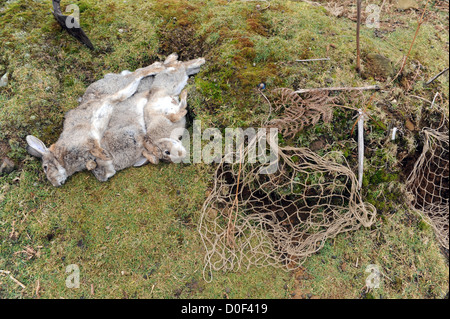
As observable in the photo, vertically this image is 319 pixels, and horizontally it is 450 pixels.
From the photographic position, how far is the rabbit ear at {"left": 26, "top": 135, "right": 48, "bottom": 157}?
4.72m

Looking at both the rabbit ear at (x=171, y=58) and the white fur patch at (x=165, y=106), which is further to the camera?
the rabbit ear at (x=171, y=58)

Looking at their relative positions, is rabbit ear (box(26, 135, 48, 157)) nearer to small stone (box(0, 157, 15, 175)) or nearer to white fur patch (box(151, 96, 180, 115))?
small stone (box(0, 157, 15, 175))

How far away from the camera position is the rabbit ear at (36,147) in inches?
186

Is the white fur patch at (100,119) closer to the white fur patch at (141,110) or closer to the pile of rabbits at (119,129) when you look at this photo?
the pile of rabbits at (119,129)

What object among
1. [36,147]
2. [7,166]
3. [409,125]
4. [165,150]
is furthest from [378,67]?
[7,166]

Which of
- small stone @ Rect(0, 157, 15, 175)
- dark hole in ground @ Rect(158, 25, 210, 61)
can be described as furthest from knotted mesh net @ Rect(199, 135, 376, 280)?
small stone @ Rect(0, 157, 15, 175)

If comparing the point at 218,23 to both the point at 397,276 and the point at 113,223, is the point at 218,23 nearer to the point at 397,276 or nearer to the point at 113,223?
the point at 113,223

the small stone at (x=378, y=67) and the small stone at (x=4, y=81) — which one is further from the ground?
the small stone at (x=4, y=81)

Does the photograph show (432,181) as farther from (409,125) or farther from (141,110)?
(141,110)

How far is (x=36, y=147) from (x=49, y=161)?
0.31 metres

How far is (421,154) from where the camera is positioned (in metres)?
5.18

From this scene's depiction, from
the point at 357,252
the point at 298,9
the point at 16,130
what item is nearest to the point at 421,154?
the point at 357,252

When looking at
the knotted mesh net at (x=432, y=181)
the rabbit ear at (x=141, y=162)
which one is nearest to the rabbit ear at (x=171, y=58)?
the rabbit ear at (x=141, y=162)

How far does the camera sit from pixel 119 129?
4.89 meters
